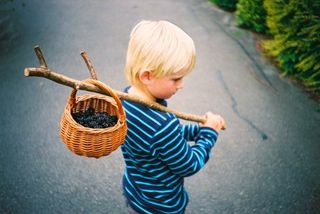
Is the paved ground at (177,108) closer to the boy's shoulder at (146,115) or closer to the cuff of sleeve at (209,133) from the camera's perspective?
the cuff of sleeve at (209,133)

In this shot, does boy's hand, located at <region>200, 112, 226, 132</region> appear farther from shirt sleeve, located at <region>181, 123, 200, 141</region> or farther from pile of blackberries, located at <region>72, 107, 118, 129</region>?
pile of blackberries, located at <region>72, 107, 118, 129</region>

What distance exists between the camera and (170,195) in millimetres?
1849

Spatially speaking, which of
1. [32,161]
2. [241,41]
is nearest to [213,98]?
[241,41]

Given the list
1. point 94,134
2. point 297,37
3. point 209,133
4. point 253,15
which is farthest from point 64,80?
point 253,15

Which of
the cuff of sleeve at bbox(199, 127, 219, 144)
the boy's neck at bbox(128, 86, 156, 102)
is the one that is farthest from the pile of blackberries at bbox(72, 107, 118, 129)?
the cuff of sleeve at bbox(199, 127, 219, 144)

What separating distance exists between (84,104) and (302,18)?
4.07 meters

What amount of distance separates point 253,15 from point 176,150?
212 inches

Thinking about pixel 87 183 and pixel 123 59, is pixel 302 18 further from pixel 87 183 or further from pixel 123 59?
pixel 87 183

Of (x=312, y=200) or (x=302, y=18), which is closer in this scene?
(x=312, y=200)

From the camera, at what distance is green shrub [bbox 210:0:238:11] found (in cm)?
754

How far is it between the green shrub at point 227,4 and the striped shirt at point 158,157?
614 centimetres

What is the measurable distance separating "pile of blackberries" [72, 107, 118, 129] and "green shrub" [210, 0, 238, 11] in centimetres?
653

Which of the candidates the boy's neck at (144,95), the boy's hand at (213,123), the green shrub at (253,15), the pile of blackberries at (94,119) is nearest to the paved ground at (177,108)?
the green shrub at (253,15)

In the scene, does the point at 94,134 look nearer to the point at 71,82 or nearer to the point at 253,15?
the point at 71,82
